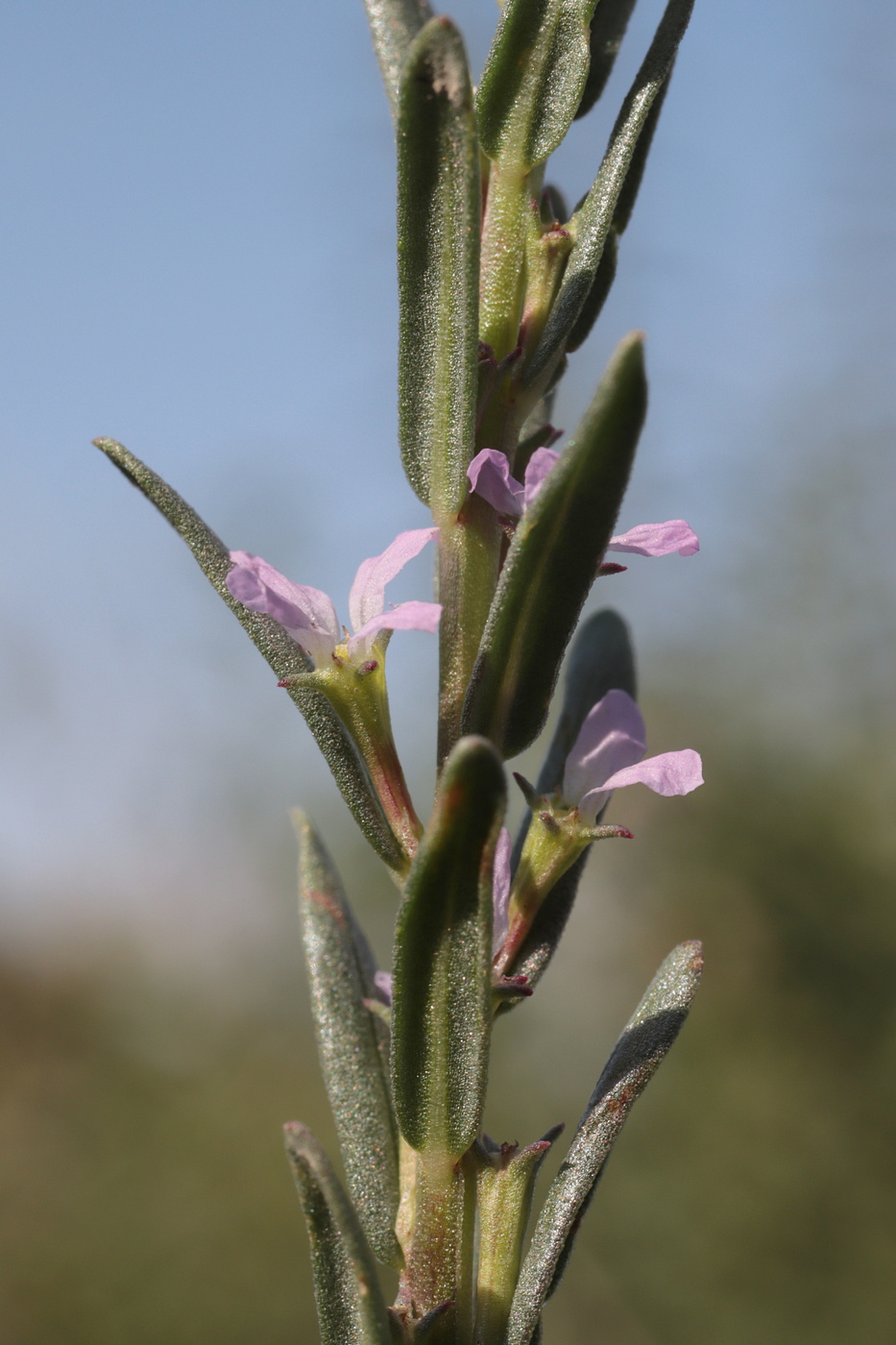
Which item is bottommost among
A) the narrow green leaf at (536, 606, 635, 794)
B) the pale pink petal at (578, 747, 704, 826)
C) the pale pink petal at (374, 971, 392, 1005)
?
the pale pink petal at (374, 971, 392, 1005)

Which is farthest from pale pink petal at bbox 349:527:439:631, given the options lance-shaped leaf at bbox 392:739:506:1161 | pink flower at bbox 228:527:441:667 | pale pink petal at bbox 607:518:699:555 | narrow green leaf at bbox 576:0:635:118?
narrow green leaf at bbox 576:0:635:118

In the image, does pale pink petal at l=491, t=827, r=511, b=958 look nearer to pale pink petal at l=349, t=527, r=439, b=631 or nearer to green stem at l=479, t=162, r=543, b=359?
pale pink petal at l=349, t=527, r=439, b=631

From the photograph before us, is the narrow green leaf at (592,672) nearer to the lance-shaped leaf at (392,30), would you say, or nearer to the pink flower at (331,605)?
the pink flower at (331,605)

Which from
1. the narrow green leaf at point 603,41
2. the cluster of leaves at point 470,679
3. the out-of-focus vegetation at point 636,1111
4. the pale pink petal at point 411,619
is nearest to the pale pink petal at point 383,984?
the cluster of leaves at point 470,679

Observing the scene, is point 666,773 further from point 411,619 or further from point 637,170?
point 637,170

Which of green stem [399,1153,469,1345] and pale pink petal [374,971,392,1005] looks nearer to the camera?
green stem [399,1153,469,1345]

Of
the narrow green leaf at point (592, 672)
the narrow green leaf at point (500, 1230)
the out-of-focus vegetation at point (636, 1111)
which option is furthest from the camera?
the out-of-focus vegetation at point (636, 1111)

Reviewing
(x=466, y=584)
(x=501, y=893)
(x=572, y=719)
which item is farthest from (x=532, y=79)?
(x=501, y=893)
